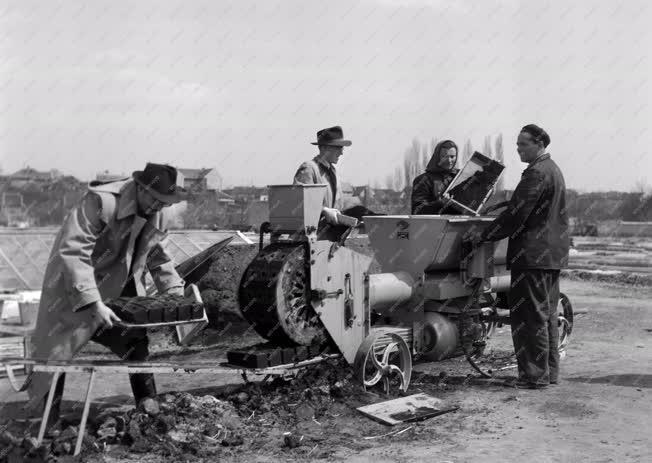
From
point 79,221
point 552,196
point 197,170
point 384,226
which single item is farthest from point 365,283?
point 197,170

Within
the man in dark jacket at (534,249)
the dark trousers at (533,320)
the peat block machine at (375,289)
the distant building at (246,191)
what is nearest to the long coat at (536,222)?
the man in dark jacket at (534,249)

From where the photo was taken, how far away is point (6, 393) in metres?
6.41

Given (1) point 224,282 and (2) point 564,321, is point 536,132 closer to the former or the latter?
(2) point 564,321

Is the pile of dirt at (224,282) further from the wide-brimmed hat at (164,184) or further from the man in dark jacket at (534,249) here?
the wide-brimmed hat at (164,184)

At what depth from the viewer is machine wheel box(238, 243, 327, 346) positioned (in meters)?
5.20

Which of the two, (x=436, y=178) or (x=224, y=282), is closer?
(x=436, y=178)

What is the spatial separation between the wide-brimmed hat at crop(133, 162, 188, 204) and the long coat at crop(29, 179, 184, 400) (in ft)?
0.58

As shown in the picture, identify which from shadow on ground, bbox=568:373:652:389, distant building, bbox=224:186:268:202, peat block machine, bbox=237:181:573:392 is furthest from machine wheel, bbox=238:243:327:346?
distant building, bbox=224:186:268:202

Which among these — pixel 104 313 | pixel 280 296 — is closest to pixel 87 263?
pixel 104 313

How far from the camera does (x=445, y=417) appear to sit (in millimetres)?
5258

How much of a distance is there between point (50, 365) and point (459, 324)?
3952 mm

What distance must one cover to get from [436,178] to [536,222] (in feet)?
A: 4.67

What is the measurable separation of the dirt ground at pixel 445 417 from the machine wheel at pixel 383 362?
0.49ft

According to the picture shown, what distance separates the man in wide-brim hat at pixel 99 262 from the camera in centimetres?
440
